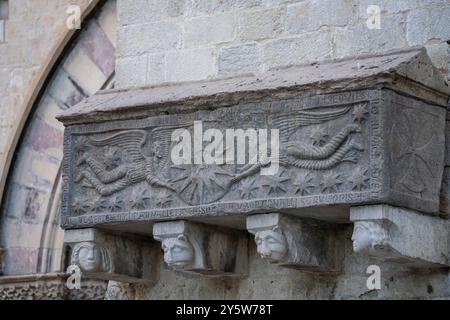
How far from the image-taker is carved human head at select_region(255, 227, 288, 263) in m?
7.24

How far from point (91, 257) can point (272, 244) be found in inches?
39.8

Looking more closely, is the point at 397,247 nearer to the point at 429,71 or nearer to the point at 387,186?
the point at 387,186

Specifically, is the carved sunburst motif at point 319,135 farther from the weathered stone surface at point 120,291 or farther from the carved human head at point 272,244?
the weathered stone surface at point 120,291

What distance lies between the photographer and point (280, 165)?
721cm

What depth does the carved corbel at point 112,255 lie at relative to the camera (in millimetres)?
7840

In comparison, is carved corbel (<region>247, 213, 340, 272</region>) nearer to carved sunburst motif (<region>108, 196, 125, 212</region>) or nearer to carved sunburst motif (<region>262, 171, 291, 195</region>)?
carved sunburst motif (<region>262, 171, 291, 195</region>)

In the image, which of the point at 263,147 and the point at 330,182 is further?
the point at 263,147

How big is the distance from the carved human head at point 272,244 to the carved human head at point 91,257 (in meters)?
0.93

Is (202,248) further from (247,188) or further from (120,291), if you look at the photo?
(120,291)

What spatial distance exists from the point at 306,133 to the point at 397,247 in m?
0.63

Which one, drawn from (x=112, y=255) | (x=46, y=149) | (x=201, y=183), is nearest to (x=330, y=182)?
(x=201, y=183)

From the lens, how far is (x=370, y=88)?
7.00 metres

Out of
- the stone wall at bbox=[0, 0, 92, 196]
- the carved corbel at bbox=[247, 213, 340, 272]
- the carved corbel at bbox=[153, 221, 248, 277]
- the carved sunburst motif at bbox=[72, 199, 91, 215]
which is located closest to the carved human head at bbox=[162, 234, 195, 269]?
the carved corbel at bbox=[153, 221, 248, 277]

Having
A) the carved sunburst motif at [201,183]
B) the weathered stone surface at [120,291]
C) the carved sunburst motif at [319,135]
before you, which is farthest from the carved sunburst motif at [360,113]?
the weathered stone surface at [120,291]
